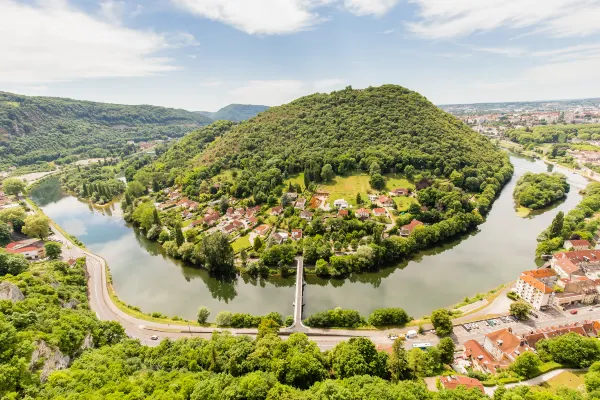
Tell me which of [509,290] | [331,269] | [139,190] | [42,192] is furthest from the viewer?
[42,192]

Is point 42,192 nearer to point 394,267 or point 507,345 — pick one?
point 394,267

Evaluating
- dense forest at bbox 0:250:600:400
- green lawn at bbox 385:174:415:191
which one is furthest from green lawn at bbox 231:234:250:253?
green lawn at bbox 385:174:415:191

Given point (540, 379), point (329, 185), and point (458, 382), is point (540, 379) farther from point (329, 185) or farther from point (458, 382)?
point (329, 185)

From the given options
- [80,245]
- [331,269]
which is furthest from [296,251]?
[80,245]

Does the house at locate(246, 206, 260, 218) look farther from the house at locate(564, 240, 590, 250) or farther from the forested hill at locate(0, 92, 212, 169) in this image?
the forested hill at locate(0, 92, 212, 169)

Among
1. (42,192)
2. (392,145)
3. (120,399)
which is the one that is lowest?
(42,192)

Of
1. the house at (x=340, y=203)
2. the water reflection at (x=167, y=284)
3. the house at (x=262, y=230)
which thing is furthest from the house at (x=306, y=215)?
the water reflection at (x=167, y=284)
